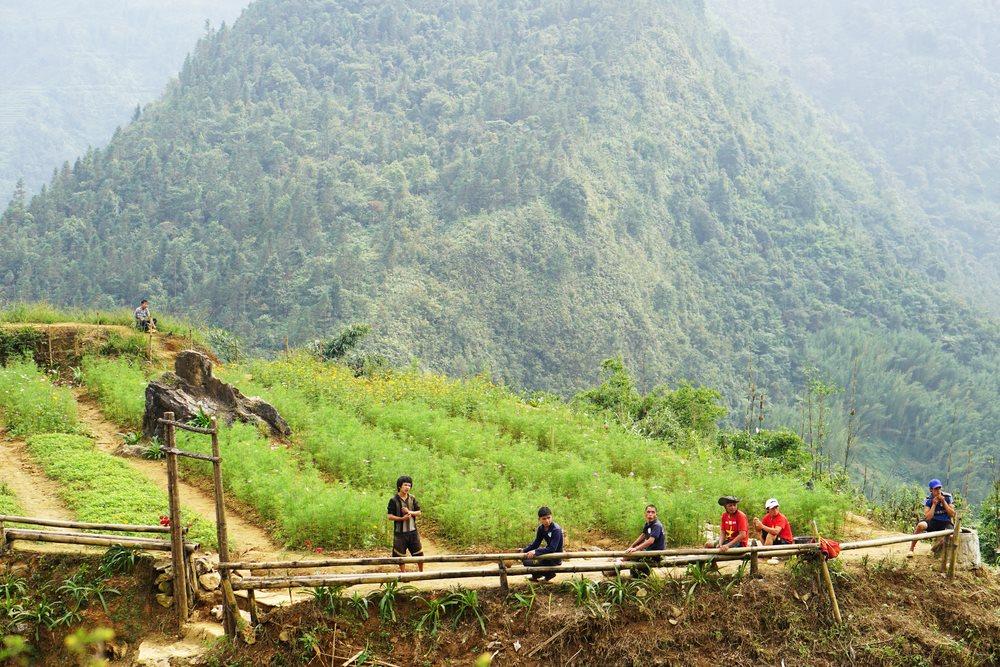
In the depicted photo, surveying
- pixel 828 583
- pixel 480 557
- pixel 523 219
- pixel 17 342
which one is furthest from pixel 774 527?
pixel 523 219

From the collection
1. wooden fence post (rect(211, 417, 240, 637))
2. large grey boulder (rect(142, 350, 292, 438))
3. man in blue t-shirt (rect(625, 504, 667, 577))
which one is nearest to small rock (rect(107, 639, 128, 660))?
wooden fence post (rect(211, 417, 240, 637))

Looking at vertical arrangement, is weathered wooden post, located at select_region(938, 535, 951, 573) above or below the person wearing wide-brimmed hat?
below

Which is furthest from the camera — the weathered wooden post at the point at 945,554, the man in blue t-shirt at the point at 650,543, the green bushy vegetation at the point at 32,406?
the green bushy vegetation at the point at 32,406

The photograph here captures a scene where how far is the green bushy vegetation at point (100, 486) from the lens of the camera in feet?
34.2

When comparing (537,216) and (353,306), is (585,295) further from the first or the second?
(353,306)

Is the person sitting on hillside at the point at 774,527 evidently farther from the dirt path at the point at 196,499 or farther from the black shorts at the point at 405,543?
the dirt path at the point at 196,499

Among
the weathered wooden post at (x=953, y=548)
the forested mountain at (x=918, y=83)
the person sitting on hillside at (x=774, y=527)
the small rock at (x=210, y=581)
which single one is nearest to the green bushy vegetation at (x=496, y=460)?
the person sitting on hillside at (x=774, y=527)

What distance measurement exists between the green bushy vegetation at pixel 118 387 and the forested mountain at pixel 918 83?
78856 mm

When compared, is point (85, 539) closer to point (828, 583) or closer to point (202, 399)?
point (202, 399)

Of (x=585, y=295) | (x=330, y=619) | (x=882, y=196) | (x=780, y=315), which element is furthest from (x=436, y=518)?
(x=882, y=196)

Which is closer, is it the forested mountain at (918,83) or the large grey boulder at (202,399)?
the large grey boulder at (202,399)

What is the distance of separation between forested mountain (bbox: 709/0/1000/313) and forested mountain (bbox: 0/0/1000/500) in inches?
447

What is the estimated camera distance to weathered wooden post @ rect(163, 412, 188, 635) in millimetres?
8344

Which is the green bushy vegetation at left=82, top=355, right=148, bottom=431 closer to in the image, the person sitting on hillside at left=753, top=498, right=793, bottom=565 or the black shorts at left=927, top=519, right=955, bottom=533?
the person sitting on hillside at left=753, top=498, right=793, bottom=565
